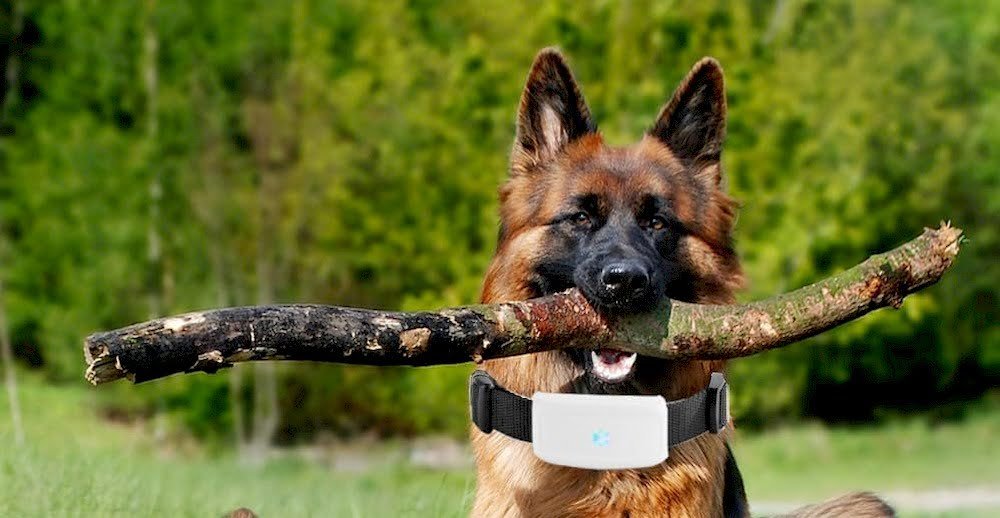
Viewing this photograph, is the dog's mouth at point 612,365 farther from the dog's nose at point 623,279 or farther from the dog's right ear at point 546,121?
the dog's right ear at point 546,121

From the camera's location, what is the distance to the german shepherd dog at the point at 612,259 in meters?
4.85

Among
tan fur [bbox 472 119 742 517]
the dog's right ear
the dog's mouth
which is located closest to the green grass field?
tan fur [bbox 472 119 742 517]

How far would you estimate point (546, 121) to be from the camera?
5.53m

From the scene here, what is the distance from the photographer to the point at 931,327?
3378cm

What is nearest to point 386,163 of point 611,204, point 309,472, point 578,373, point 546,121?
point 309,472

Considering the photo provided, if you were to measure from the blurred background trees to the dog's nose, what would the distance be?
1529 cm

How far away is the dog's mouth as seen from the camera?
4867mm

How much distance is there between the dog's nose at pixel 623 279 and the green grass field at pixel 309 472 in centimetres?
198

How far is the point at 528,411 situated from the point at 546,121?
1378 mm

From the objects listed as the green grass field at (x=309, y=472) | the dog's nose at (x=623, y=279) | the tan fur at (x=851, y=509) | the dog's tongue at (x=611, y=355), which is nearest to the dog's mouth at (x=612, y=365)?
the dog's tongue at (x=611, y=355)

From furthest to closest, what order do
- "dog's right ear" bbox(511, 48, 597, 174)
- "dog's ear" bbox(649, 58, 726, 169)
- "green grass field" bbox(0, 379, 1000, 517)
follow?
"green grass field" bbox(0, 379, 1000, 517) < "dog's right ear" bbox(511, 48, 597, 174) < "dog's ear" bbox(649, 58, 726, 169)

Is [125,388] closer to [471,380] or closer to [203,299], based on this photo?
[203,299]

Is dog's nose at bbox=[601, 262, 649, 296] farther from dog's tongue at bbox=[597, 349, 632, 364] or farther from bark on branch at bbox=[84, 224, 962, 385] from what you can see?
dog's tongue at bbox=[597, 349, 632, 364]

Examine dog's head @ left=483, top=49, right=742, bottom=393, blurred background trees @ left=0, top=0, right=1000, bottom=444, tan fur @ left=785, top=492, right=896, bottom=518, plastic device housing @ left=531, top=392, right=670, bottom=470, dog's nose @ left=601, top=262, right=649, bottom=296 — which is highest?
blurred background trees @ left=0, top=0, right=1000, bottom=444
